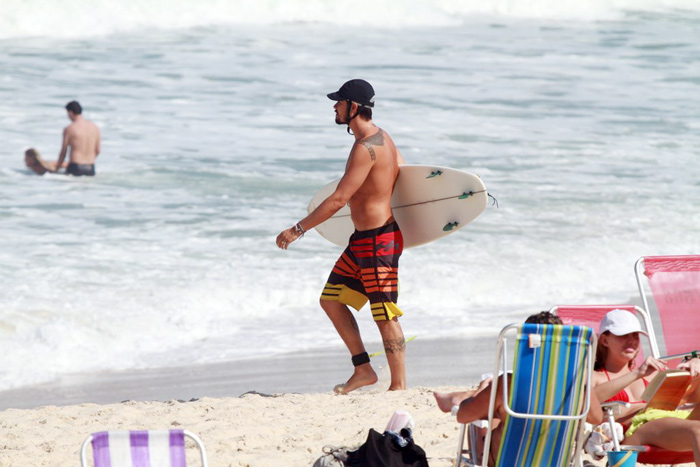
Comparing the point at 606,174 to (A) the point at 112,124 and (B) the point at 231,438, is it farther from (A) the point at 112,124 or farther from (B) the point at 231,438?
(B) the point at 231,438

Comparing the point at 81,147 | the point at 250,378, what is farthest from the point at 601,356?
→ the point at 81,147

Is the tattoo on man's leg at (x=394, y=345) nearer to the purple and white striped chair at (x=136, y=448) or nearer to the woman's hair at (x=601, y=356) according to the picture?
the woman's hair at (x=601, y=356)

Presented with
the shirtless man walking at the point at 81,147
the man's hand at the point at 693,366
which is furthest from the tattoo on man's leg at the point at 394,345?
the shirtless man walking at the point at 81,147

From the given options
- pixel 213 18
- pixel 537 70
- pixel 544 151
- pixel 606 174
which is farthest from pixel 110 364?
pixel 213 18

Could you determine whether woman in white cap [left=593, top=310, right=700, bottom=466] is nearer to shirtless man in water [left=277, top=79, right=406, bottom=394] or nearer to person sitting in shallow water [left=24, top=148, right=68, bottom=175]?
shirtless man in water [left=277, top=79, right=406, bottom=394]

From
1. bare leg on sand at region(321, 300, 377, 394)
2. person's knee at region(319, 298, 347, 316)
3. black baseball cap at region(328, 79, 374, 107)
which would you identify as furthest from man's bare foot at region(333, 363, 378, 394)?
black baseball cap at region(328, 79, 374, 107)

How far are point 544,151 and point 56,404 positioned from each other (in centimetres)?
1008

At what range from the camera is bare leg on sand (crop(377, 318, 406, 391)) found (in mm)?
5344

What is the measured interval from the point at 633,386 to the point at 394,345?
1598mm

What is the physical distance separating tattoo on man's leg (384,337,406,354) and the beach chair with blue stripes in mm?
2020

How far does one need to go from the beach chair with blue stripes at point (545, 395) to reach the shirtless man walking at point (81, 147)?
10.3 m

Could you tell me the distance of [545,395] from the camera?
3.28 m

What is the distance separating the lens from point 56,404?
6117mm

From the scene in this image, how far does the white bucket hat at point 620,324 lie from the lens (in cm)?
374
